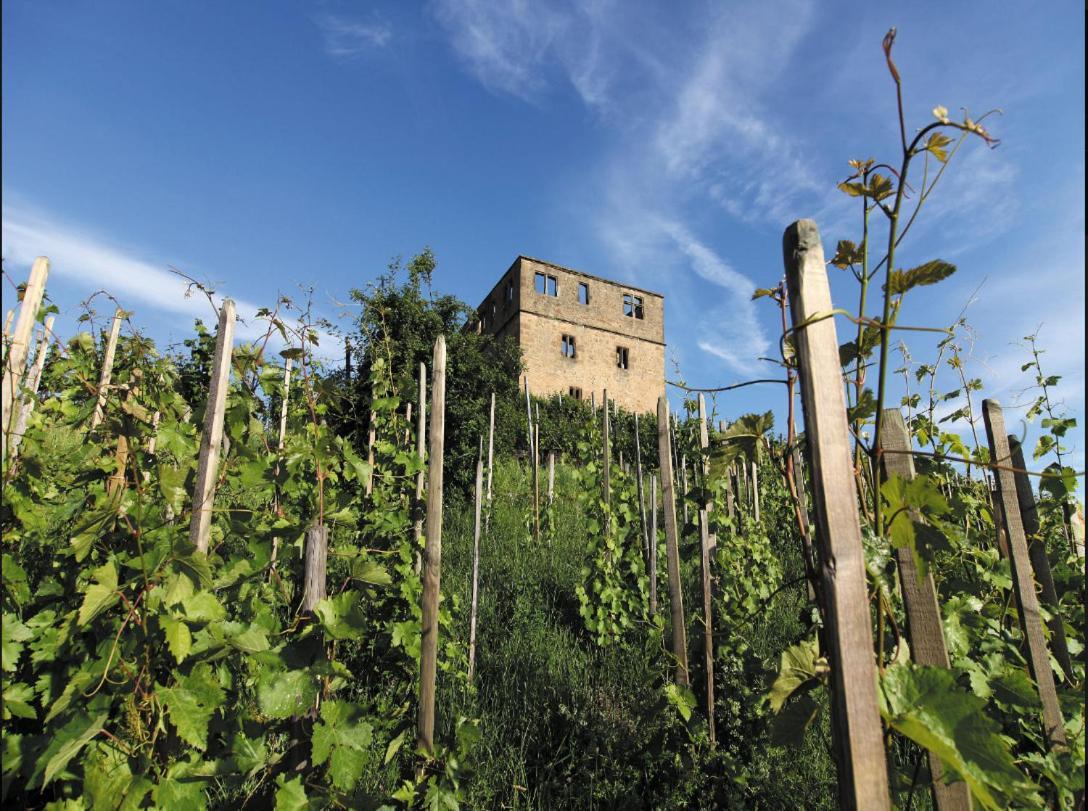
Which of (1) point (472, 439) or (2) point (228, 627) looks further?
(1) point (472, 439)

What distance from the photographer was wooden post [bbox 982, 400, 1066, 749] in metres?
2.11

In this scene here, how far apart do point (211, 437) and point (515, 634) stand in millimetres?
2734

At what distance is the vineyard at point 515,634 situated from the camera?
1054mm

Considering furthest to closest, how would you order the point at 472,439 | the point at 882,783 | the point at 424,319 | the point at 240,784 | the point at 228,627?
the point at 424,319 → the point at 472,439 → the point at 240,784 → the point at 228,627 → the point at 882,783

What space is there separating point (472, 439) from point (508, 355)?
8.36 metres

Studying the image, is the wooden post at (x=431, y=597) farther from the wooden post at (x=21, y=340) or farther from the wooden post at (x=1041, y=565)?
the wooden post at (x=1041, y=565)

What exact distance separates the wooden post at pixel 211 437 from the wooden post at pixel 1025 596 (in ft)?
9.06

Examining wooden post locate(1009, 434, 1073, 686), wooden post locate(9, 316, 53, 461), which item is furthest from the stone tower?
wooden post locate(1009, 434, 1073, 686)

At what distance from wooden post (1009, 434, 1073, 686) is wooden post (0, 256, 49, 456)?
13.8ft

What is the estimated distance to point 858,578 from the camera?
0.99 meters

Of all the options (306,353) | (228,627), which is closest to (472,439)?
(306,353)

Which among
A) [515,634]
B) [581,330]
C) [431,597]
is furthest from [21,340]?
[581,330]

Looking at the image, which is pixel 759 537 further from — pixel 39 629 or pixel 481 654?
pixel 39 629

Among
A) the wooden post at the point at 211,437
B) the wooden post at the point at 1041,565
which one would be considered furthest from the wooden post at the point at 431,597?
the wooden post at the point at 1041,565
